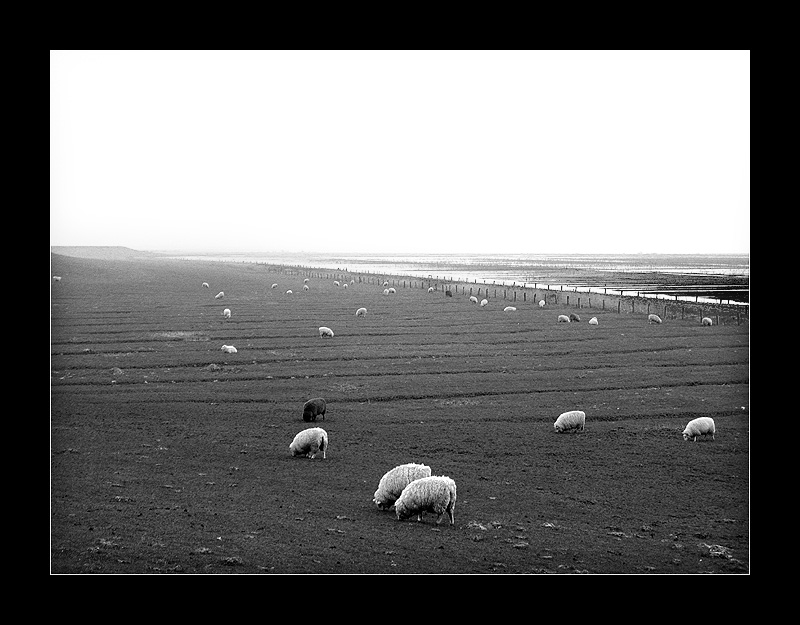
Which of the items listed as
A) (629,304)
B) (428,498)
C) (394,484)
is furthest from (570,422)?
(629,304)

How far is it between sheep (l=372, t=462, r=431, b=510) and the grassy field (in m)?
0.47

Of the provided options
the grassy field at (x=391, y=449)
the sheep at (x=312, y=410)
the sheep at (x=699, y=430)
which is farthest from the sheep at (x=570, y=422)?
the sheep at (x=312, y=410)

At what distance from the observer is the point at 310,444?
15.9 m

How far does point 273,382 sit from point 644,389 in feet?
43.1

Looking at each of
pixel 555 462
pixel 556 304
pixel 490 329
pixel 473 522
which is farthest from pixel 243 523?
pixel 556 304

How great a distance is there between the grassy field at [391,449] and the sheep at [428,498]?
0.24 meters

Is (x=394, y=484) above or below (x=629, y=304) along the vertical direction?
below

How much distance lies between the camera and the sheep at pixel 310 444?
52.2ft

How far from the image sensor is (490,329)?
127ft

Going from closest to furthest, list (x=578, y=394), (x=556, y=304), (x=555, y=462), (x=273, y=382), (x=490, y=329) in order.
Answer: (x=555, y=462) < (x=578, y=394) < (x=273, y=382) < (x=490, y=329) < (x=556, y=304)

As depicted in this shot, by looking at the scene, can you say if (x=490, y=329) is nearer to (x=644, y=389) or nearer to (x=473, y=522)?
(x=644, y=389)

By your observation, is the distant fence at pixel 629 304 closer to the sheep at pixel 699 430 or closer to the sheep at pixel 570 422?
the sheep at pixel 699 430

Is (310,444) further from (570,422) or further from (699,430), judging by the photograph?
(699,430)

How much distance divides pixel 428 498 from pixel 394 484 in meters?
0.95
